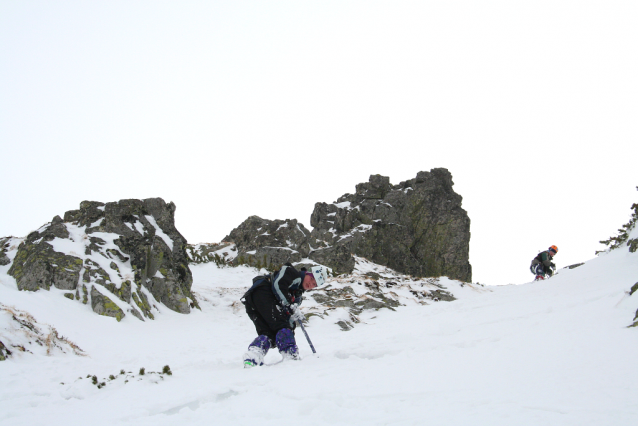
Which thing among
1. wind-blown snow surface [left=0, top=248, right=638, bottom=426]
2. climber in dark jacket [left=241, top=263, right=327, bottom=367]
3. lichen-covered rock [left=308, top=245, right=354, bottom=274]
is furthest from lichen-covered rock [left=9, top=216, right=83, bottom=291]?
lichen-covered rock [left=308, top=245, right=354, bottom=274]

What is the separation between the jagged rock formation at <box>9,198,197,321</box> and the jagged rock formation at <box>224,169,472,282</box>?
11.2m

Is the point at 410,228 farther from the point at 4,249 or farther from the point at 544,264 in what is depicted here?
the point at 4,249

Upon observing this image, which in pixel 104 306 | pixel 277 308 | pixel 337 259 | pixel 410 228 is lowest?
pixel 104 306

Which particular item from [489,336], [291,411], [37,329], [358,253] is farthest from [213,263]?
Answer: [291,411]

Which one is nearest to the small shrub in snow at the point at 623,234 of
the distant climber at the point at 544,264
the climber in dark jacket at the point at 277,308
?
the distant climber at the point at 544,264

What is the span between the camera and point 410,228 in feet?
92.2

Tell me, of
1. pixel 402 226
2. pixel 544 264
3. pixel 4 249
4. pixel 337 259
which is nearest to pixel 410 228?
pixel 402 226

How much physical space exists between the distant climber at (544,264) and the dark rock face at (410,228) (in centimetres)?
1052

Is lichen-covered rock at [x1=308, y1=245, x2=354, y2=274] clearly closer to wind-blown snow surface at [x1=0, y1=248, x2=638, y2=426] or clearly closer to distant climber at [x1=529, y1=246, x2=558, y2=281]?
distant climber at [x1=529, y1=246, x2=558, y2=281]

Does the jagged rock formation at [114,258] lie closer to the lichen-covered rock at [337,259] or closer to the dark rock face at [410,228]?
the lichen-covered rock at [337,259]

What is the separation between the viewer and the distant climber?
1616 centimetres

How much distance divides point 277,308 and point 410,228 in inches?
924

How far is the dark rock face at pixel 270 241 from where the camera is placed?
20797 mm

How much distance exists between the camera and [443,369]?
388 centimetres
